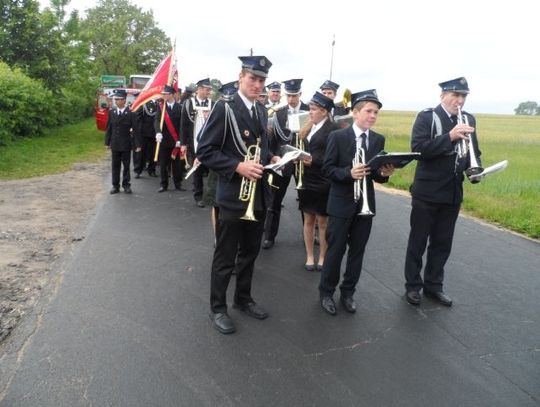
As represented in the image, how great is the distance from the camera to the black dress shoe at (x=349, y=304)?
446 cm

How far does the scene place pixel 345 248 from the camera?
4.46 meters

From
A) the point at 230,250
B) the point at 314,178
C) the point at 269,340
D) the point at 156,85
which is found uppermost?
the point at 156,85

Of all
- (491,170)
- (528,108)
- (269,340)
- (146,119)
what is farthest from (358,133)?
(528,108)

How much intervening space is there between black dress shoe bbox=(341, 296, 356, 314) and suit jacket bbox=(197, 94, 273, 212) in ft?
4.37

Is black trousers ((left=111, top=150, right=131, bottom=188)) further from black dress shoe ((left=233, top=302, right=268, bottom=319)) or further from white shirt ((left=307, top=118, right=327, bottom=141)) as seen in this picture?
black dress shoe ((left=233, top=302, right=268, bottom=319))

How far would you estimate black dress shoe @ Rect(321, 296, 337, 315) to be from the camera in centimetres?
440

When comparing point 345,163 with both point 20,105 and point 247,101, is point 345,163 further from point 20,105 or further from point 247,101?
point 20,105

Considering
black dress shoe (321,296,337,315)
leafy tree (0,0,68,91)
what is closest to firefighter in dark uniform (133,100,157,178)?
black dress shoe (321,296,337,315)

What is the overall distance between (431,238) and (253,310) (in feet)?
6.76

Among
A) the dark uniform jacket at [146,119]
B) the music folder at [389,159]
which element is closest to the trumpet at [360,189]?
the music folder at [389,159]

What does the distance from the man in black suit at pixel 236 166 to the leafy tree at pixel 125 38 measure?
2023 inches

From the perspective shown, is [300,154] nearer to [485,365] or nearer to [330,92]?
[485,365]

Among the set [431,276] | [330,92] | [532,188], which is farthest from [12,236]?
[532,188]

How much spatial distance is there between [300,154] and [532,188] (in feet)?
34.2
